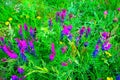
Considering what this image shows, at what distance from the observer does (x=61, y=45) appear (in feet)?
7.93

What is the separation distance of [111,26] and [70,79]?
0.99m

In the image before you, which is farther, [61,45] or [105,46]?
[61,45]

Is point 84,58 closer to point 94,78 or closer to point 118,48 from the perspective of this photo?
point 94,78

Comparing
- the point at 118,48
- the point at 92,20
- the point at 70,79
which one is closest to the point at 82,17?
the point at 92,20

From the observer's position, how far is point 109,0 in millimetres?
3227

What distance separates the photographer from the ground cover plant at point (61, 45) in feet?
7.24

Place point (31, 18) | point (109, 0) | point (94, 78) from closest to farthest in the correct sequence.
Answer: point (94, 78)
point (31, 18)
point (109, 0)

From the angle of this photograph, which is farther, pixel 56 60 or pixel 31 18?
pixel 31 18

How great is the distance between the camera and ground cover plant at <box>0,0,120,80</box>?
2207 millimetres

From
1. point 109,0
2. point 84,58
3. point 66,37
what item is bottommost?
point 84,58

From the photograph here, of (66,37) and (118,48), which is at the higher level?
(66,37)

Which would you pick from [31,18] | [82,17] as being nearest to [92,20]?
[82,17]

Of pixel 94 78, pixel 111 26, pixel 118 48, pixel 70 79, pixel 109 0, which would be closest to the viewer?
pixel 70 79

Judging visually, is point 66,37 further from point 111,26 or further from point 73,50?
point 111,26
